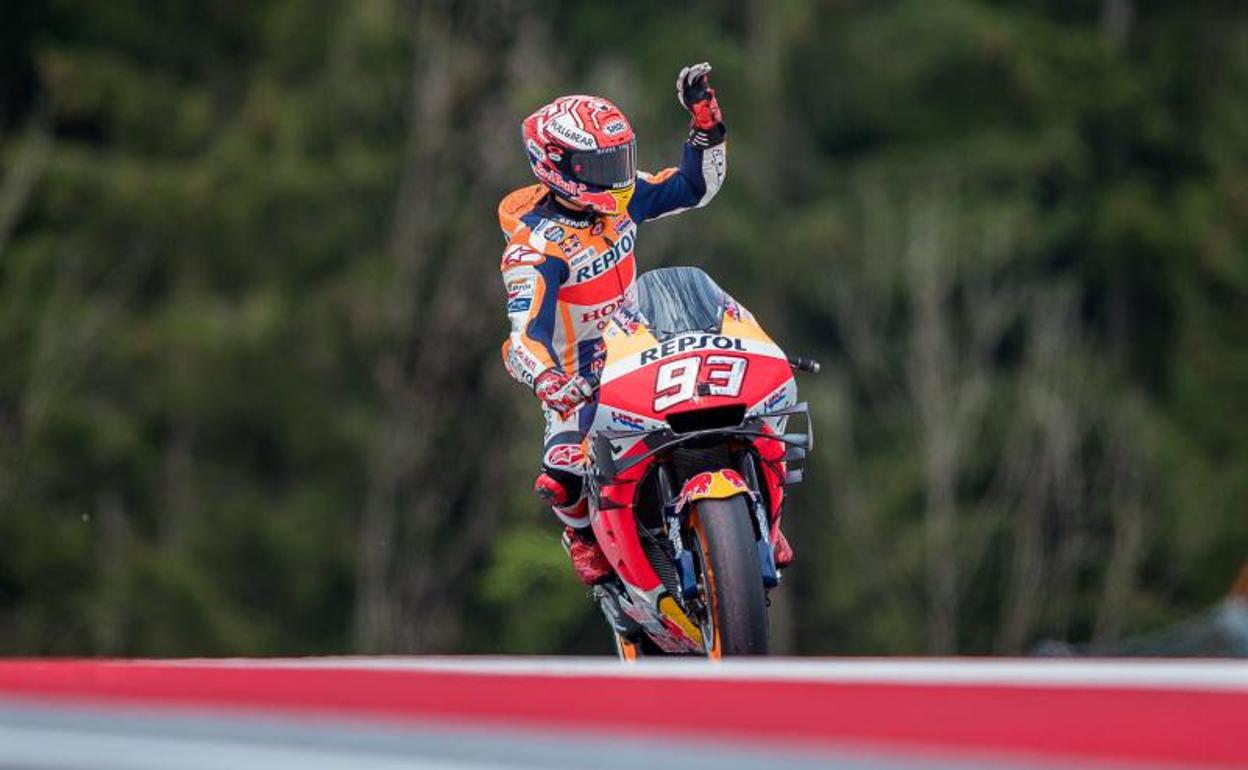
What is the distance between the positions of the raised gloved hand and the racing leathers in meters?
0.23

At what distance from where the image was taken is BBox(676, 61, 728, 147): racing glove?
364 inches

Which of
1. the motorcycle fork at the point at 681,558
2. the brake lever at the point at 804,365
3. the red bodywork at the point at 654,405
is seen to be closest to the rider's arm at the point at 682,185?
the brake lever at the point at 804,365

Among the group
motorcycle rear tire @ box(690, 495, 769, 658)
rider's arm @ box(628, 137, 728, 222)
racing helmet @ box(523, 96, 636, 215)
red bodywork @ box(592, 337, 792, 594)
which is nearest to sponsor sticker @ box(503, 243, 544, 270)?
racing helmet @ box(523, 96, 636, 215)

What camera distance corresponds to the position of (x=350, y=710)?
3.81 m

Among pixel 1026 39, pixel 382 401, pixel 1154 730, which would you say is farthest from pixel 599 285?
pixel 1026 39

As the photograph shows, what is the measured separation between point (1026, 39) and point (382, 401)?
12992mm

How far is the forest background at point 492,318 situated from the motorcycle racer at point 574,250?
94.5ft

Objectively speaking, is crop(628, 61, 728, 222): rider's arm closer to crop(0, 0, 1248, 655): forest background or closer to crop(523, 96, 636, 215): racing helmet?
crop(523, 96, 636, 215): racing helmet

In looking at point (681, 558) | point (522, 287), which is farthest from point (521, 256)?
point (681, 558)

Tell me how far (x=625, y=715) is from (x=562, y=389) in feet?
15.8

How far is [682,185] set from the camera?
31.5 feet

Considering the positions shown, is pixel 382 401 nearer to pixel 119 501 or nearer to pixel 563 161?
pixel 119 501

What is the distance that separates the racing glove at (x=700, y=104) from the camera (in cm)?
926

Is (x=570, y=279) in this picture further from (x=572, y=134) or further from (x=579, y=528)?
(x=579, y=528)
